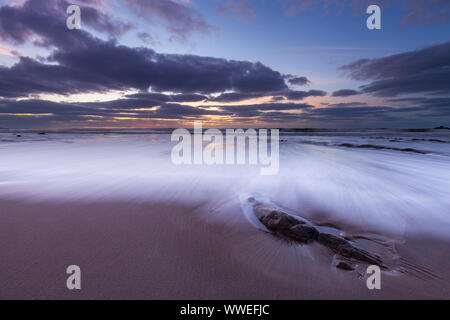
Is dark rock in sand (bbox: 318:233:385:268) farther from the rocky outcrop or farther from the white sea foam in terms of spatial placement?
the white sea foam

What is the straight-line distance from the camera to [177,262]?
5.97 feet

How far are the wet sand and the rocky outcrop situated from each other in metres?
0.10

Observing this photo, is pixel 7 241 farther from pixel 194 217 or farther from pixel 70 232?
pixel 194 217

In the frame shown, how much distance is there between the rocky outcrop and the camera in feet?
6.17

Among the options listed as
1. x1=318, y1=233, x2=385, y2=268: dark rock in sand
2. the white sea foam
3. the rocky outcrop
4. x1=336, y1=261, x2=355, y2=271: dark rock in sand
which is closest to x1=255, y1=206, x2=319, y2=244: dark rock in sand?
the rocky outcrop

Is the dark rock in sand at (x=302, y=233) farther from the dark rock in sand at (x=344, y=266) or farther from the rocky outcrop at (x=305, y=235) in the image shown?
the dark rock in sand at (x=344, y=266)

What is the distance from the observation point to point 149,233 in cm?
231

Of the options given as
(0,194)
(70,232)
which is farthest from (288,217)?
(0,194)

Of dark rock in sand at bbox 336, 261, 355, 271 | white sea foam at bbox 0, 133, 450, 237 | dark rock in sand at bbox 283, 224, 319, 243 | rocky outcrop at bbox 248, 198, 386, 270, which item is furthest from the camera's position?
white sea foam at bbox 0, 133, 450, 237

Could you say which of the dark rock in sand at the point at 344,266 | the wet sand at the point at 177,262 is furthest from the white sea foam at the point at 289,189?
the dark rock in sand at the point at 344,266

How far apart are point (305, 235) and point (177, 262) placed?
1.34m
